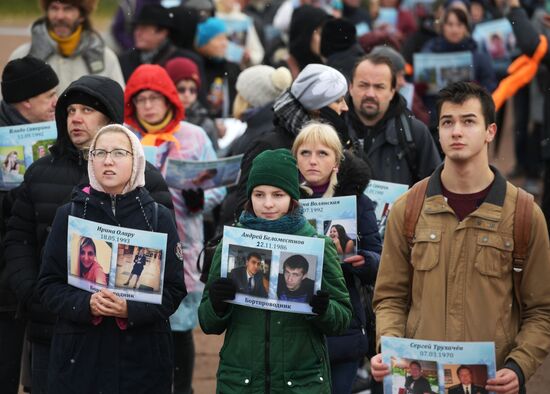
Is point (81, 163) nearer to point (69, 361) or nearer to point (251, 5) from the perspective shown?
point (69, 361)

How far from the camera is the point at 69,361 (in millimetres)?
6332

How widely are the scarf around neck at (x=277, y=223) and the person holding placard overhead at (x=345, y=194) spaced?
0.72 meters

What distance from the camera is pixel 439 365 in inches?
211

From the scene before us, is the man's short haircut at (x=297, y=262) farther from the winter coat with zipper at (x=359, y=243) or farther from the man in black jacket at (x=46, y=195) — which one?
the man in black jacket at (x=46, y=195)

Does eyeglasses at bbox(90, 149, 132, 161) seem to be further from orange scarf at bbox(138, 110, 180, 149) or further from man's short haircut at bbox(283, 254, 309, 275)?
orange scarf at bbox(138, 110, 180, 149)

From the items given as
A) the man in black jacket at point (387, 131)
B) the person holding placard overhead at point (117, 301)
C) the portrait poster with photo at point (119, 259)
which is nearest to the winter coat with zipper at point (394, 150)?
the man in black jacket at point (387, 131)

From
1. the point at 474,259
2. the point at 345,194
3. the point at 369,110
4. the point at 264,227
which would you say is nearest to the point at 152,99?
the point at 369,110

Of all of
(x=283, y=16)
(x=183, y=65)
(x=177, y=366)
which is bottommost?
(x=177, y=366)

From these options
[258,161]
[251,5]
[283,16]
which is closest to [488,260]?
[258,161]

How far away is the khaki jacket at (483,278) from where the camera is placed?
215 inches

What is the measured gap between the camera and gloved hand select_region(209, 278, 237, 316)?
19.4 ft

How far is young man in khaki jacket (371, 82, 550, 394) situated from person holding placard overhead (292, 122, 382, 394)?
1.16 m

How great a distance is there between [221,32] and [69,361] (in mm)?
6487

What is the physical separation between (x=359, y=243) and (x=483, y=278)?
59.5 inches
